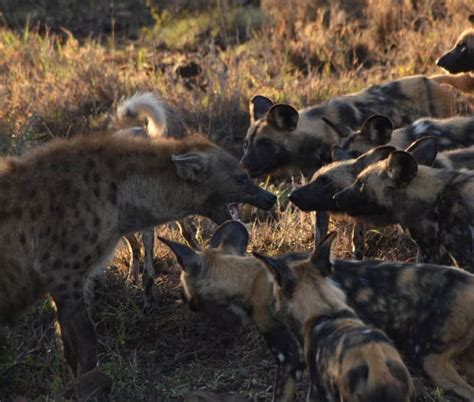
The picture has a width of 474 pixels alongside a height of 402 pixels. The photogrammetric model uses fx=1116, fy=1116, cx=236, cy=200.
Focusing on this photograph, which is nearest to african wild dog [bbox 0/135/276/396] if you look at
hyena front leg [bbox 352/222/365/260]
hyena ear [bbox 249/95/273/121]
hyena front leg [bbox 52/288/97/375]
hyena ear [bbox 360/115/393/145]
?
hyena front leg [bbox 52/288/97/375]

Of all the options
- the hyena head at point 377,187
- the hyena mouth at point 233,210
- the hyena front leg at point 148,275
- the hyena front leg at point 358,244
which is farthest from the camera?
the hyena front leg at point 358,244

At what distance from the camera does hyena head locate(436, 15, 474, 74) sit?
8039 millimetres

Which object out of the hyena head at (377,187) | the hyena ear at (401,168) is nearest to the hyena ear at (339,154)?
the hyena head at (377,187)

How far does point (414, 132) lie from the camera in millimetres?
6504

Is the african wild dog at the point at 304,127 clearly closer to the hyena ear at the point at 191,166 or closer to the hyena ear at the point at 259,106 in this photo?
the hyena ear at the point at 259,106

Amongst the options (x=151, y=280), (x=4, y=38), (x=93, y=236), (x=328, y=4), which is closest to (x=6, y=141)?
(x=151, y=280)

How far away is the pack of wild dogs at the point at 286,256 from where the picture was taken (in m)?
4.45

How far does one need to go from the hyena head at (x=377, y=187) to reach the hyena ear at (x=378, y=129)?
0.56 m

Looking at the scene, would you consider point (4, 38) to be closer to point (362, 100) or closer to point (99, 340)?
point (362, 100)

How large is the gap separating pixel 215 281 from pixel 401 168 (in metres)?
1.14

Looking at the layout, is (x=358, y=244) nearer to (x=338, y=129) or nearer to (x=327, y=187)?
(x=327, y=187)

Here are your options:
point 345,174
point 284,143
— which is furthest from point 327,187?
point 284,143

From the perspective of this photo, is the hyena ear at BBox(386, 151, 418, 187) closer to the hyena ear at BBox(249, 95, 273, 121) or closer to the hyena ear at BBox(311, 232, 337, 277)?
the hyena ear at BBox(311, 232, 337, 277)

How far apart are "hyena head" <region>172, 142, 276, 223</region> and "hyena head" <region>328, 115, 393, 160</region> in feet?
2.55
